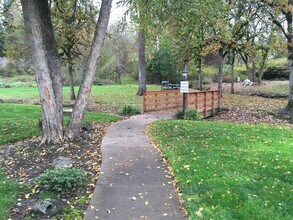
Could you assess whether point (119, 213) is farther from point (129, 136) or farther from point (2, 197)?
point (129, 136)

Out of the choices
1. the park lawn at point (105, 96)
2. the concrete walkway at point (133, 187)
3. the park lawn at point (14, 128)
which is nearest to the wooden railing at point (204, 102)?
the park lawn at point (14, 128)

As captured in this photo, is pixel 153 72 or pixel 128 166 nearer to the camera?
pixel 128 166

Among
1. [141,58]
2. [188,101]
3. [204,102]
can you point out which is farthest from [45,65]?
[141,58]

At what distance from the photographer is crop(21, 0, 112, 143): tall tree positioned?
7.00m

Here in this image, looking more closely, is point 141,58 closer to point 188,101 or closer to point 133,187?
point 188,101

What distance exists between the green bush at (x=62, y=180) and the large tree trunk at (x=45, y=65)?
8.92ft

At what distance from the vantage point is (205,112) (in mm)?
13984

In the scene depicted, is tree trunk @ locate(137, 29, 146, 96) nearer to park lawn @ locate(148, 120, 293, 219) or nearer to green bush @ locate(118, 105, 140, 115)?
green bush @ locate(118, 105, 140, 115)

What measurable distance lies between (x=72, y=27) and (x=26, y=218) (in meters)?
12.3

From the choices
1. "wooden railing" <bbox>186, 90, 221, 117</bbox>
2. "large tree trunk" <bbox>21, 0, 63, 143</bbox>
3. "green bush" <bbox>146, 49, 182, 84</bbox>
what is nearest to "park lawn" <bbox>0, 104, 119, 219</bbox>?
"large tree trunk" <bbox>21, 0, 63, 143</bbox>

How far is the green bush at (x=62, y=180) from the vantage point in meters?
4.61

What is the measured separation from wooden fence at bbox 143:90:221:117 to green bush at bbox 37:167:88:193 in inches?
324

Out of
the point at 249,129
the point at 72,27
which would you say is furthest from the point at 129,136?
the point at 72,27

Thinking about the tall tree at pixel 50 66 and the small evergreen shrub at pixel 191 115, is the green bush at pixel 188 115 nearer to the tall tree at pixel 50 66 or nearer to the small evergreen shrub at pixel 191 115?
the small evergreen shrub at pixel 191 115
